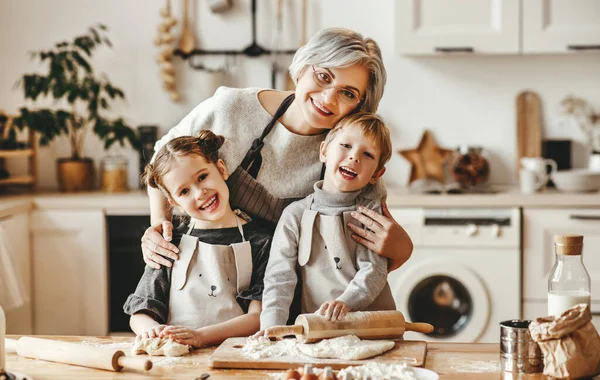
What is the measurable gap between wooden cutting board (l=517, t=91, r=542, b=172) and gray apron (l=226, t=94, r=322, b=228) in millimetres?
2208

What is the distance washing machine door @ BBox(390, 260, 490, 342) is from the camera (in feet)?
11.2

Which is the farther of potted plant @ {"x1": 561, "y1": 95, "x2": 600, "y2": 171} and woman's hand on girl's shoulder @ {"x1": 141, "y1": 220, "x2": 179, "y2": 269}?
potted plant @ {"x1": 561, "y1": 95, "x2": 600, "y2": 171}

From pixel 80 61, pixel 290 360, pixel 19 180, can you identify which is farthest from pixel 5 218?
pixel 290 360

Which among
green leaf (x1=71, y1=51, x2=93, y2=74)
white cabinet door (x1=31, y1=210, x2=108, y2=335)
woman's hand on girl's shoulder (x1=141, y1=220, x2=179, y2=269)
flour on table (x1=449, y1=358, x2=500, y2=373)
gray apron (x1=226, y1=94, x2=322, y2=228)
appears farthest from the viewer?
green leaf (x1=71, y1=51, x2=93, y2=74)

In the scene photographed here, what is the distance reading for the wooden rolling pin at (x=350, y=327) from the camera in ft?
4.79

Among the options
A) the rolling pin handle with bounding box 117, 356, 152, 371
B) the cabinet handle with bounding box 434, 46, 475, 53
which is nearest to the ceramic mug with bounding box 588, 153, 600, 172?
the cabinet handle with bounding box 434, 46, 475, 53

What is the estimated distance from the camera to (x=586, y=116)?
3.84 m

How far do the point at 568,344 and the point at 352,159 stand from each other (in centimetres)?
62

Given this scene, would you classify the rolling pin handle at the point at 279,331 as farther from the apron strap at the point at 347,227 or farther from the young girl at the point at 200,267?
the apron strap at the point at 347,227

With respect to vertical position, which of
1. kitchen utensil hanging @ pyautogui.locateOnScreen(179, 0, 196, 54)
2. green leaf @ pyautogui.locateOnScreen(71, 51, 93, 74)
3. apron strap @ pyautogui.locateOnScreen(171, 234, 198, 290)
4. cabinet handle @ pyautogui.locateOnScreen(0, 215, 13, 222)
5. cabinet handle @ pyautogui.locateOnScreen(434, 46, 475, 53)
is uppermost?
kitchen utensil hanging @ pyautogui.locateOnScreen(179, 0, 196, 54)

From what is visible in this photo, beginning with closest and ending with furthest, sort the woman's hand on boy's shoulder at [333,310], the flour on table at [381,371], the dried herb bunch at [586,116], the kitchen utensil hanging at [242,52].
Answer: the flour on table at [381,371] < the woman's hand on boy's shoulder at [333,310] < the dried herb bunch at [586,116] < the kitchen utensil hanging at [242,52]

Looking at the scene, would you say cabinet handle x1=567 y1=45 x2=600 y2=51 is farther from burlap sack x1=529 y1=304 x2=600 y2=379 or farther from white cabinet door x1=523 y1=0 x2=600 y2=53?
burlap sack x1=529 y1=304 x2=600 y2=379

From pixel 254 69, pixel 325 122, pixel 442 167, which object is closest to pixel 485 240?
pixel 442 167

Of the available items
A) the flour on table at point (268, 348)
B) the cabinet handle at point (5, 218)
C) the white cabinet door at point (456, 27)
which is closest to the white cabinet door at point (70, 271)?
the cabinet handle at point (5, 218)
